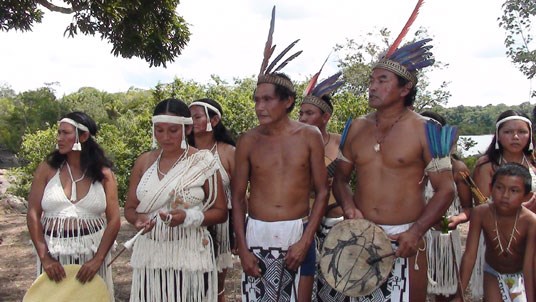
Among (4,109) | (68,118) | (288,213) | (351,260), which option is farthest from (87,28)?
(4,109)

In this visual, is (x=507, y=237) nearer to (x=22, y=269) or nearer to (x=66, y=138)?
(x=66, y=138)

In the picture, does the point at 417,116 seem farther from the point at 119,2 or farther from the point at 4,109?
the point at 4,109

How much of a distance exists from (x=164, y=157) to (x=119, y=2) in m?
3.72

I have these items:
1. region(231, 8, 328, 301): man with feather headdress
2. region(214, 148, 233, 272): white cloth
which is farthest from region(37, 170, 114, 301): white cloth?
region(231, 8, 328, 301): man with feather headdress

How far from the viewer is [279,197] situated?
356 cm

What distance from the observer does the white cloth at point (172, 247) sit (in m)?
3.61

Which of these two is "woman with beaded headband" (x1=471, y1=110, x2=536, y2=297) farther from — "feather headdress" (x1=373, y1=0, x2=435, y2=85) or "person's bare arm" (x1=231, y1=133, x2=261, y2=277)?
"person's bare arm" (x1=231, y1=133, x2=261, y2=277)

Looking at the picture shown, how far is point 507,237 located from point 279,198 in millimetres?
1531

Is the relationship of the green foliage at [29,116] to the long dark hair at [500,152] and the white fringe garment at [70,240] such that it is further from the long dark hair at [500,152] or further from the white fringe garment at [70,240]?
the long dark hair at [500,152]

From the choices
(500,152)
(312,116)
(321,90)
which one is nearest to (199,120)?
(312,116)

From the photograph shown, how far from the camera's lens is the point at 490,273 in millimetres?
3924

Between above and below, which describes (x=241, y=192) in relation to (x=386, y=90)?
below

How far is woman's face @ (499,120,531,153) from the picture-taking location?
425 cm

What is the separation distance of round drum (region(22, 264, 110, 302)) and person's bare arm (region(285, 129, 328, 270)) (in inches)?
50.7
